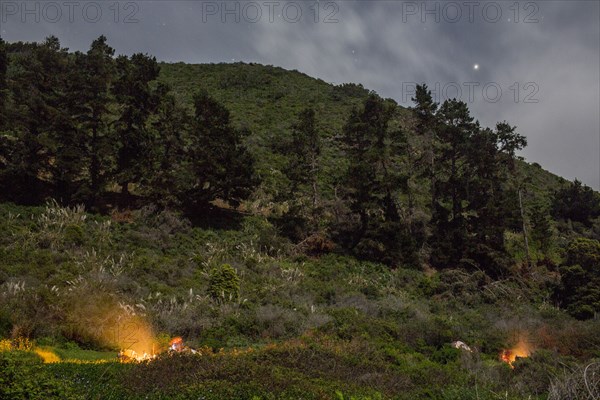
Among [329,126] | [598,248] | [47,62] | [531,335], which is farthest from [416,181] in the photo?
[47,62]

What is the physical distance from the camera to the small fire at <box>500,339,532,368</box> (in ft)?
50.6

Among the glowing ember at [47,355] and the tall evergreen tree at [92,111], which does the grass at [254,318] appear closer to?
the glowing ember at [47,355]

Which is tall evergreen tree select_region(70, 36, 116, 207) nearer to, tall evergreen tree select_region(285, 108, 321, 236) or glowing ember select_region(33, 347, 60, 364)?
tall evergreen tree select_region(285, 108, 321, 236)

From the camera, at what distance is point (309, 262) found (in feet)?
87.1

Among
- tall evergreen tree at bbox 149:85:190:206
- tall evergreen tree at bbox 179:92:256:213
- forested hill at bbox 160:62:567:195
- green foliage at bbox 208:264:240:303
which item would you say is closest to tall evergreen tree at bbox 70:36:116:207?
Answer: tall evergreen tree at bbox 149:85:190:206

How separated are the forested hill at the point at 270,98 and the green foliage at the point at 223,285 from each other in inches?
779

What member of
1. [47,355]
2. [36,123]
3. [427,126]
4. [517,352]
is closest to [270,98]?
[427,126]

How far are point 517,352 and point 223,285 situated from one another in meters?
11.5

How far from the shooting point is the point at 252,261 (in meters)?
24.2

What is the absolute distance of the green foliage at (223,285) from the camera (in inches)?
741

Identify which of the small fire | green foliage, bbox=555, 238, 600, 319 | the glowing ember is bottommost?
the glowing ember

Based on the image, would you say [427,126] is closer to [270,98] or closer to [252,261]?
[252,261]

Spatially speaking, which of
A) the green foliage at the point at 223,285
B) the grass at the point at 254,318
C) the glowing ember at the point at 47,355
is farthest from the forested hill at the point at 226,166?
the glowing ember at the point at 47,355

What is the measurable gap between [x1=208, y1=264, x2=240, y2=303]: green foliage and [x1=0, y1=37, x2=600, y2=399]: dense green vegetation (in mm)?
98
